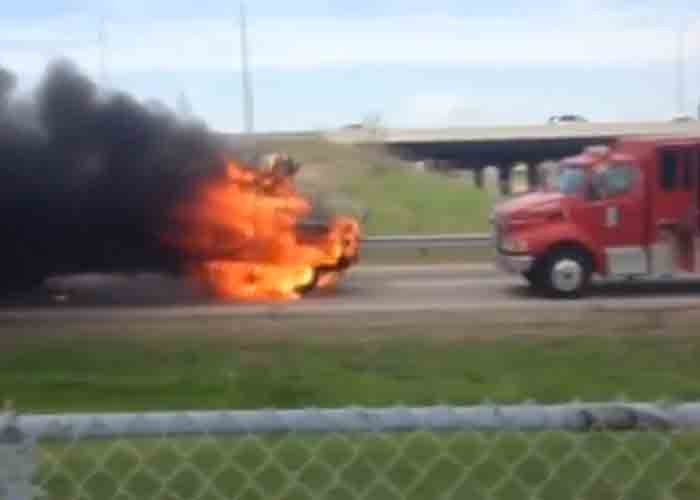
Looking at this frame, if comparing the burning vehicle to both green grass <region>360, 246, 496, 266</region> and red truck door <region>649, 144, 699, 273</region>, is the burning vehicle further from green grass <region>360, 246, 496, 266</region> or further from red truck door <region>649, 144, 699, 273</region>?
green grass <region>360, 246, 496, 266</region>

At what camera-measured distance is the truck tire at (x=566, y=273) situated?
885 inches

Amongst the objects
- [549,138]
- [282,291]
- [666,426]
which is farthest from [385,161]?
[666,426]

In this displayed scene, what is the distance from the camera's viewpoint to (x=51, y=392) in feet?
49.9

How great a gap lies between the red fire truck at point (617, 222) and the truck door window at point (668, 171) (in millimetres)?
14

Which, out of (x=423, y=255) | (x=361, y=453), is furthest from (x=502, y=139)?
(x=361, y=453)

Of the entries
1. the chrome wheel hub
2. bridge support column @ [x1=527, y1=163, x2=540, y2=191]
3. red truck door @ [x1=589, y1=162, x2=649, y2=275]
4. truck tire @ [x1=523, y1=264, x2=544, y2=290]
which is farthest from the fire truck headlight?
bridge support column @ [x1=527, y1=163, x2=540, y2=191]

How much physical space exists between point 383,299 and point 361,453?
1632 cm

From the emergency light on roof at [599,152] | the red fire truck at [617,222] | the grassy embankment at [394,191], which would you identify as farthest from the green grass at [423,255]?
the red fire truck at [617,222]

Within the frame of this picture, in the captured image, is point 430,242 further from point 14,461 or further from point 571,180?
point 14,461

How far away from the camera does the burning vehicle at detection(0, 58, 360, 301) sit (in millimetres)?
24547

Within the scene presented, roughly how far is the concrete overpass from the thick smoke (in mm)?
29678

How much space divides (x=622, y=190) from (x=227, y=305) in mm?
5690

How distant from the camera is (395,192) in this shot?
44406 millimetres

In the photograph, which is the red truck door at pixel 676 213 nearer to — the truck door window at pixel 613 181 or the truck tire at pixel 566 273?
the truck door window at pixel 613 181
